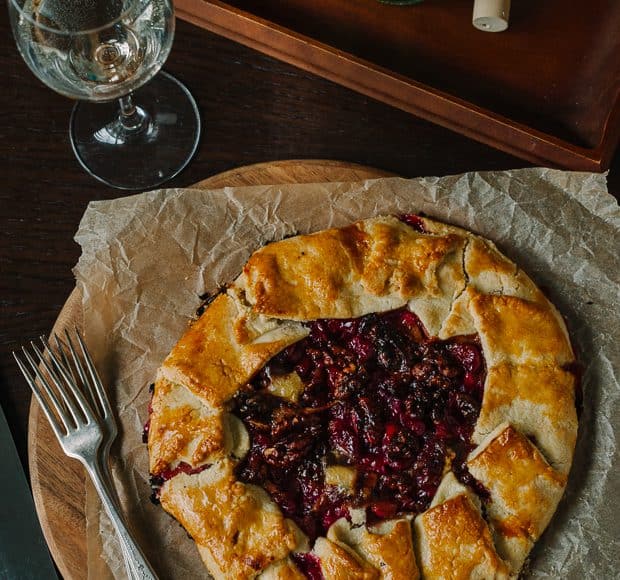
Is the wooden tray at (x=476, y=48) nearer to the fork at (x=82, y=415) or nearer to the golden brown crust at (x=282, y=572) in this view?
the fork at (x=82, y=415)

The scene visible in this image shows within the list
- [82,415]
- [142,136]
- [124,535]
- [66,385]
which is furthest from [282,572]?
[142,136]

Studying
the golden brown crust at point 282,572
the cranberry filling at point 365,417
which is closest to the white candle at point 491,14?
the cranberry filling at point 365,417

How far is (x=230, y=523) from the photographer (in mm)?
3312

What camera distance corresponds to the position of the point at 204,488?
3.37 meters

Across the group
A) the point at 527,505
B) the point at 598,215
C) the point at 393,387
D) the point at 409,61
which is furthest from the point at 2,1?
the point at 527,505

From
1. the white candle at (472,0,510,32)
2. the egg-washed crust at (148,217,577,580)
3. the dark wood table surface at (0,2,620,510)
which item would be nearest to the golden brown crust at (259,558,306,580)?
the egg-washed crust at (148,217,577,580)

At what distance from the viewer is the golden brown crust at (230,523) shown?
3.29 m

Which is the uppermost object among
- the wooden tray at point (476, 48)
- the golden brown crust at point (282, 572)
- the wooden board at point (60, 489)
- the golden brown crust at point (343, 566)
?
the wooden tray at point (476, 48)

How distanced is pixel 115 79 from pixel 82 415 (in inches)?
53.3

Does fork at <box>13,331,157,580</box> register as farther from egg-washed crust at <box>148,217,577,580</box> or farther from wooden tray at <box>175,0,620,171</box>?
wooden tray at <box>175,0,620,171</box>

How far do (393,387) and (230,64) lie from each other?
1787mm

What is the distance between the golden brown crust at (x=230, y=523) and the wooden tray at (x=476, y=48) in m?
1.92

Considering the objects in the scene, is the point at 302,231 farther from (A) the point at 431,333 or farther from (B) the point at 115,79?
(B) the point at 115,79

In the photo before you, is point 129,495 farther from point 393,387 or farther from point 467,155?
point 467,155
